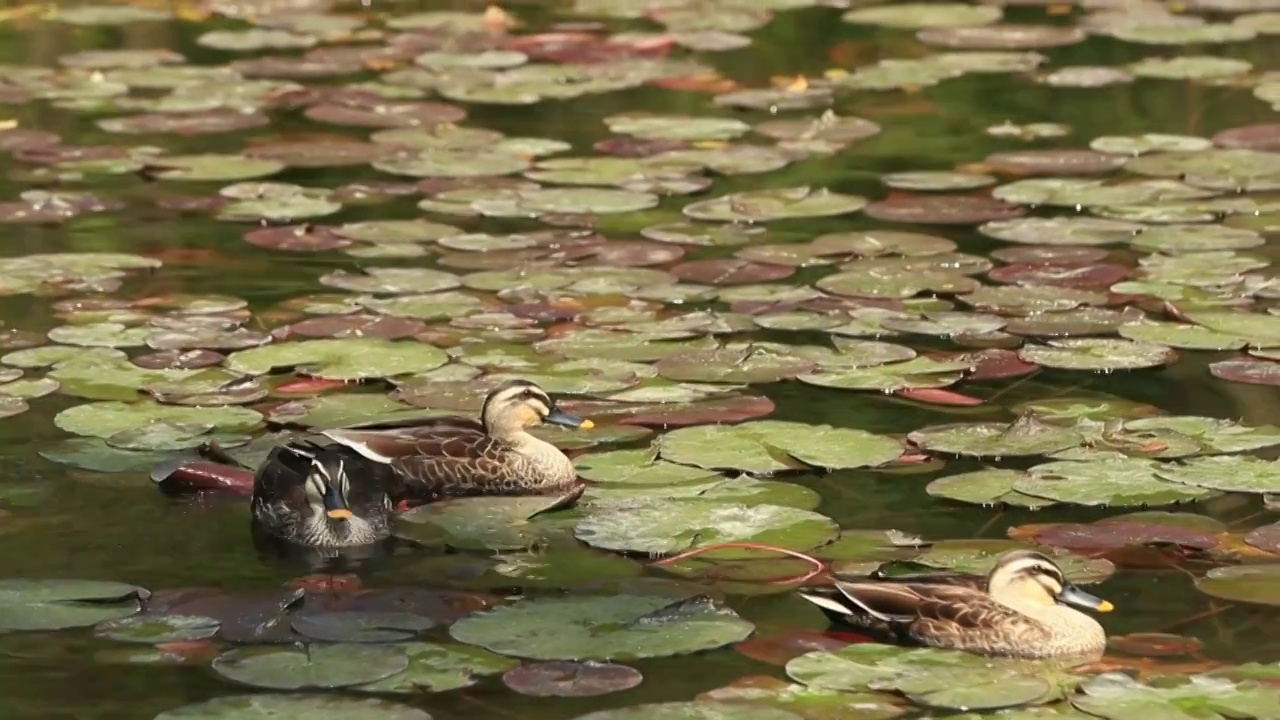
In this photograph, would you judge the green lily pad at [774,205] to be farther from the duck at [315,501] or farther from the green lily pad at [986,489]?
the duck at [315,501]

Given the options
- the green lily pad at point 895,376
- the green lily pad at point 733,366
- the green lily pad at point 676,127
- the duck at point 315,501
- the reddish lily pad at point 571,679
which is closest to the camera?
the reddish lily pad at point 571,679

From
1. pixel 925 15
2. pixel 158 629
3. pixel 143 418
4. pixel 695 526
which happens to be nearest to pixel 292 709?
pixel 158 629

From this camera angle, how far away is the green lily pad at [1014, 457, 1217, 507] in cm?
756

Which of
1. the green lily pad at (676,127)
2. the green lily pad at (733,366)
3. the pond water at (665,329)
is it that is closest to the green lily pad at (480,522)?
the pond water at (665,329)

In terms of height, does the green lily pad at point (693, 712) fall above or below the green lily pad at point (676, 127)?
below

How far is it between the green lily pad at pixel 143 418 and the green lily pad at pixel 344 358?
1.50 feet

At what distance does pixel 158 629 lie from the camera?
6.65 m

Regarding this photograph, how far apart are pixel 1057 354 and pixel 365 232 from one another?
3.29m

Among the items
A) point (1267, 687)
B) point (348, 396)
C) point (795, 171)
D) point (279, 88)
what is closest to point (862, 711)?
point (1267, 687)

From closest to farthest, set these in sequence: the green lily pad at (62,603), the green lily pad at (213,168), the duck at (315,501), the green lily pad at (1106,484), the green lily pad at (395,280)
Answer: the green lily pad at (62,603)
the duck at (315,501)
the green lily pad at (1106,484)
the green lily pad at (395,280)
the green lily pad at (213,168)

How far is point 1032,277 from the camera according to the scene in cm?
1020

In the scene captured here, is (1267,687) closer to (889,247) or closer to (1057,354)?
(1057,354)

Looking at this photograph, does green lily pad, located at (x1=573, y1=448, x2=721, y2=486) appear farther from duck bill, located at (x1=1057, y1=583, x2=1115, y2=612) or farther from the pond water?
duck bill, located at (x1=1057, y1=583, x2=1115, y2=612)

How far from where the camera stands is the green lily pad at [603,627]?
6.43 m
